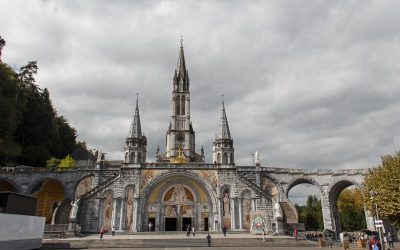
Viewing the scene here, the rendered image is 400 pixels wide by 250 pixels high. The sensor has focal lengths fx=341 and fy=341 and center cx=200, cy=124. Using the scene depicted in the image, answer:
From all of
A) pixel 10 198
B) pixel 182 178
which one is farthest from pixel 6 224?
pixel 182 178

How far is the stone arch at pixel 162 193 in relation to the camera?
116ft

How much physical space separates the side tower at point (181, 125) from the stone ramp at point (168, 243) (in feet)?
119

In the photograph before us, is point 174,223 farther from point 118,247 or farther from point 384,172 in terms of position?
point 384,172

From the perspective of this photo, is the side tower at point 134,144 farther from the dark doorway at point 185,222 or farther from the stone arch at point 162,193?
the dark doorway at point 185,222

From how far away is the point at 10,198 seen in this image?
16797 mm

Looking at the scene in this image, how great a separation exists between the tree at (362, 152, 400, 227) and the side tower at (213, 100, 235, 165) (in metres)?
19.6

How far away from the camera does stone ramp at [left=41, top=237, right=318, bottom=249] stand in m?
24.7

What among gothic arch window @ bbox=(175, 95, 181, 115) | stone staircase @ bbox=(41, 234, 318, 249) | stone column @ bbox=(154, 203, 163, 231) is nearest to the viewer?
stone staircase @ bbox=(41, 234, 318, 249)

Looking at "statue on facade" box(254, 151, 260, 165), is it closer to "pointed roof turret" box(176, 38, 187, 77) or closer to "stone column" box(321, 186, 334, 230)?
"stone column" box(321, 186, 334, 230)

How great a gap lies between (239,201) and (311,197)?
148 ft

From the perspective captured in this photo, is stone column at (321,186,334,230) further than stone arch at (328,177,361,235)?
No

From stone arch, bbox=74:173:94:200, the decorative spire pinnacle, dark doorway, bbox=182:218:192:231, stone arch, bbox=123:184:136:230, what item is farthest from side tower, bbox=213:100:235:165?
stone arch, bbox=74:173:94:200

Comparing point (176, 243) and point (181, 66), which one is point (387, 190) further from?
point (181, 66)

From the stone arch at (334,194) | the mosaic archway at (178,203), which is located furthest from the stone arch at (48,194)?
the stone arch at (334,194)
